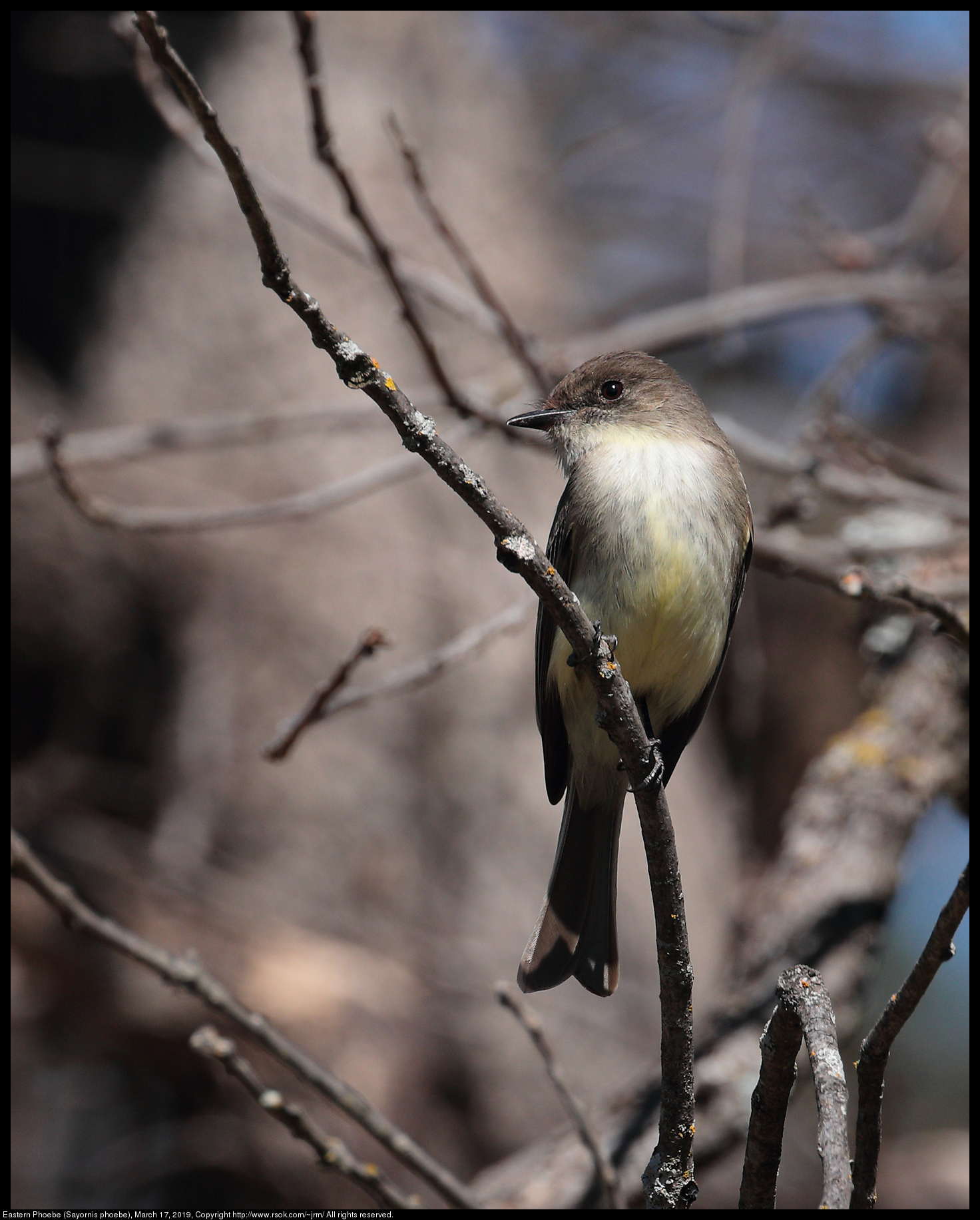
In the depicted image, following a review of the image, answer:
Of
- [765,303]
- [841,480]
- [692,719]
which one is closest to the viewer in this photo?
[692,719]

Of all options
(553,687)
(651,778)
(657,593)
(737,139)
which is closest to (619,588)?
(657,593)

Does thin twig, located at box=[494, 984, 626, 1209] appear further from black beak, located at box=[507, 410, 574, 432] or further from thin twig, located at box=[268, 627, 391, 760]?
black beak, located at box=[507, 410, 574, 432]

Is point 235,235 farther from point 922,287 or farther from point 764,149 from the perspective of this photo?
point 764,149

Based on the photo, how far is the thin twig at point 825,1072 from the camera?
121 cm

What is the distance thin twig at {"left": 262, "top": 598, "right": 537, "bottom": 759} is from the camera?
94.7 inches

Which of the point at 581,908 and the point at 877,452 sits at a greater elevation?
the point at 877,452

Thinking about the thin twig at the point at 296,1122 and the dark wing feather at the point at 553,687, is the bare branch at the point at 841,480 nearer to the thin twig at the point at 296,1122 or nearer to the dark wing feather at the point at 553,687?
the dark wing feather at the point at 553,687

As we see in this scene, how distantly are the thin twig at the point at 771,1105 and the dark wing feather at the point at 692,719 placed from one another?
1.39 metres

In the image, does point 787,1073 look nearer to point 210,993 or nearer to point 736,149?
point 210,993

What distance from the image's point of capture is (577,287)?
6.06 metres

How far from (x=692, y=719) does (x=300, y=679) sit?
200 centimetres

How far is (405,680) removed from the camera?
2721mm

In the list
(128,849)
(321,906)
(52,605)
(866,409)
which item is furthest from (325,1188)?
(866,409)

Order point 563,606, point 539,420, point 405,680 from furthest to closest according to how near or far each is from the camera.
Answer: point 539,420, point 405,680, point 563,606
